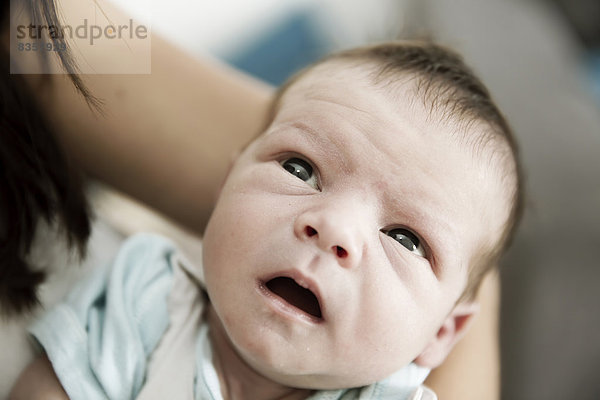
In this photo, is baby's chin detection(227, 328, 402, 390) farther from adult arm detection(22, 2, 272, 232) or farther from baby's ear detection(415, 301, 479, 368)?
adult arm detection(22, 2, 272, 232)

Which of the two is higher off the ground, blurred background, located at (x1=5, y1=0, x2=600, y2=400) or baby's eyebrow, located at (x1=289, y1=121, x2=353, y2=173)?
baby's eyebrow, located at (x1=289, y1=121, x2=353, y2=173)

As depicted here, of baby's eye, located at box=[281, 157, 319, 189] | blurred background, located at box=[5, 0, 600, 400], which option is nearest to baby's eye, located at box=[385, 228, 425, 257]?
baby's eye, located at box=[281, 157, 319, 189]

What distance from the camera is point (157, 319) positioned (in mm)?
800

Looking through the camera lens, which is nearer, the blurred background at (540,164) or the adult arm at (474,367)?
the adult arm at (474,367)

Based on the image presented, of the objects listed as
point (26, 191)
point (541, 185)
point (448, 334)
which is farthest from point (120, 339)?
point (541, 185)

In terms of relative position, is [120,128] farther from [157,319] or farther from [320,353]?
[320,353]

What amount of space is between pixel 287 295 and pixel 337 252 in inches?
3.6

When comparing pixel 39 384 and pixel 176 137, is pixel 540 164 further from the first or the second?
pixel 39 384

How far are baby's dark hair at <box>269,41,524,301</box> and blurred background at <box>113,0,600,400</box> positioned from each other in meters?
0.26

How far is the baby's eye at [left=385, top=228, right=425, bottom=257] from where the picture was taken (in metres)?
0.70

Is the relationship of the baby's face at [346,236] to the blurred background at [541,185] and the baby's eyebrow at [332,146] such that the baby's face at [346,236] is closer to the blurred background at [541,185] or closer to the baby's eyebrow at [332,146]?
the baby's eyebrow at [332,146]

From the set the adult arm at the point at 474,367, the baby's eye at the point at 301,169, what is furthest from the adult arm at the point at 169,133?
the adult arm at the point at 474,367

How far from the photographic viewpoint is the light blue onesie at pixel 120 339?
73 centimetres

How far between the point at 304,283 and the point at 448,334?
1.02 feet
